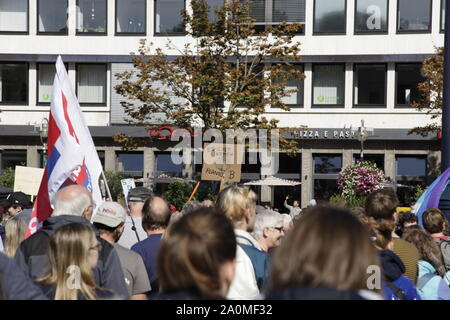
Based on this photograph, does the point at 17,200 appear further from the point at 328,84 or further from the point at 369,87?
the point at 369,87

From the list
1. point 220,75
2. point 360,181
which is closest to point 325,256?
point 360,181

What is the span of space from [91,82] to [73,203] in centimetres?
2658

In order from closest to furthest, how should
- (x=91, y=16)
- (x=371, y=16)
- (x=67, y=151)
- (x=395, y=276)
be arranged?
(x=395, y=276) → (x=67, y=151) → (x=371, y=16) → (x=91, y=16)

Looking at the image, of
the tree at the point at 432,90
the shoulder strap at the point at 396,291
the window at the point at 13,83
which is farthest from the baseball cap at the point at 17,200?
the window at the point at 13,83

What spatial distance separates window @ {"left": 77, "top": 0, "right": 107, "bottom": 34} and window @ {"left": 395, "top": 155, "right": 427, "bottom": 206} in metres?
14.4

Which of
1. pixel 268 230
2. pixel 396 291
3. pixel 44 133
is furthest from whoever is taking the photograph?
pixel 44 133

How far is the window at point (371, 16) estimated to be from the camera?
30.0m

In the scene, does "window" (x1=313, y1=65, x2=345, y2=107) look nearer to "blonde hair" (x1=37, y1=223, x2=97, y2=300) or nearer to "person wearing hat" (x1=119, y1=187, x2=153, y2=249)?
"person wearing hat" (x1=119, y1=187, x2=153, y2=249)

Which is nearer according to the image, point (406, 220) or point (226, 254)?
point (226, 254)

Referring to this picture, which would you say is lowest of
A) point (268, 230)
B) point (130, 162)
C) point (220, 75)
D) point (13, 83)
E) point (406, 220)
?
point (130, 162)

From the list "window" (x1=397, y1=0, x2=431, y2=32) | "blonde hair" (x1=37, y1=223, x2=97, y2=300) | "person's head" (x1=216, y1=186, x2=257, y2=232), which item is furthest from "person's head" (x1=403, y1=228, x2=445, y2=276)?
"window" (x1=397, y1=0, x2=431, y2=32)

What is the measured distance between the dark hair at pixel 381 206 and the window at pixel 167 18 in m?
26.2

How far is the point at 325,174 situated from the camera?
3061 centimetres
